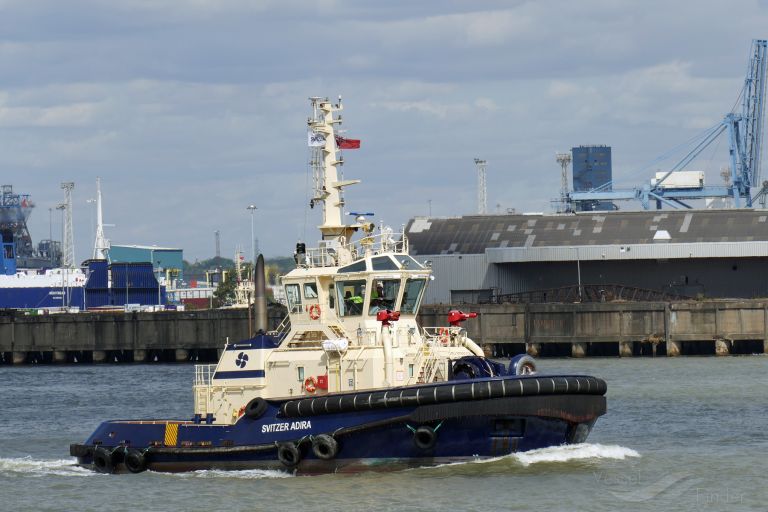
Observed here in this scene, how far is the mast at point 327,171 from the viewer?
87.0ft

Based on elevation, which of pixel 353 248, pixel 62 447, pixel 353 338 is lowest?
pixel 62 447

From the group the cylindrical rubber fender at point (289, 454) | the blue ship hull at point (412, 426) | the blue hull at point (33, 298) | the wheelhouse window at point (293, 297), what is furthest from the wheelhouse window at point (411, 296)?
the blue hull at point (33, 298)

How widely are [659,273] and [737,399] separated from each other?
35.8 meters

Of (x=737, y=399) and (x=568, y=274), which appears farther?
(x=568, y=274)

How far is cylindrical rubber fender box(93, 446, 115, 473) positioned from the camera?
86.8 ft

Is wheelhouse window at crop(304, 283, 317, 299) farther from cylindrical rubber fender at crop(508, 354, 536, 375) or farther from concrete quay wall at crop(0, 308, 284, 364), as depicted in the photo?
concrete quay wall at crop(0, 308, 284, 364)

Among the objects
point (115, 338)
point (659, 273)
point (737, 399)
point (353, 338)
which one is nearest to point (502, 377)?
point (353, 338)

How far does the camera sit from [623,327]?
202ft

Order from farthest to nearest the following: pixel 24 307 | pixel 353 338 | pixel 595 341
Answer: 1. pixel 24 307
2. pixel 595 341
3. pixel 353 338

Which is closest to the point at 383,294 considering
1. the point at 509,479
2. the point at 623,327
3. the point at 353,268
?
the point at 353,268

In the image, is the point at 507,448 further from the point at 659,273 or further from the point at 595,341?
the point at 659,273

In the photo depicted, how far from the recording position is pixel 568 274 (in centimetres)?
7469

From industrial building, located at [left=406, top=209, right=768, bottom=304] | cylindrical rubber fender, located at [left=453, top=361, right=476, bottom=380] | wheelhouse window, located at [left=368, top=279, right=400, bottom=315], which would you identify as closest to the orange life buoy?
wheelhouse window, located at [left=368, top=279, right=400, bottom=315]

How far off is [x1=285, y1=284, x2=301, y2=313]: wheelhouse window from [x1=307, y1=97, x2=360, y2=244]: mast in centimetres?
114
